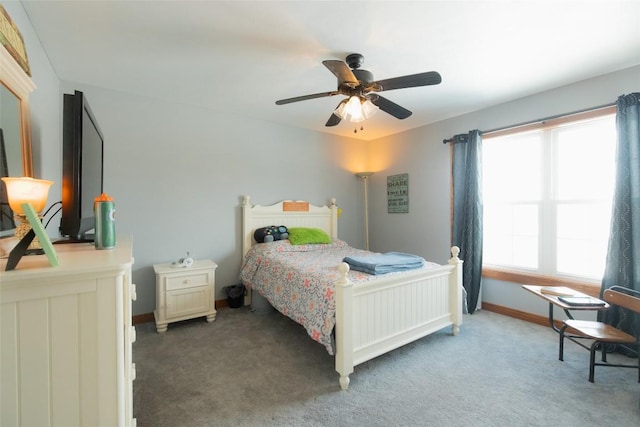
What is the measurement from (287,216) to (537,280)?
2.94 metres

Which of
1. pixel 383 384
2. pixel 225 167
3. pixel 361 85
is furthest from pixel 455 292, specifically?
pixel 225 167

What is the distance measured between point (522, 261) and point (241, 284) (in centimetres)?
326

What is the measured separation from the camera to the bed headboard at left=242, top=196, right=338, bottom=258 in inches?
138

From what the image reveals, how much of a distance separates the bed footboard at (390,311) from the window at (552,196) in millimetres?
1064

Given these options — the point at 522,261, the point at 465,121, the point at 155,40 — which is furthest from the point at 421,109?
the point at 155,40

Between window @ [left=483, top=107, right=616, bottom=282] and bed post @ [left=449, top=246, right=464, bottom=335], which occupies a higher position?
window @ [left=483, top=107, right=616, bottom=282]

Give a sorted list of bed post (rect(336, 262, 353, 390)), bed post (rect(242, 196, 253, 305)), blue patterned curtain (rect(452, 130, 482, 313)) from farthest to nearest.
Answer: bed post (rect(242, 196, 253, 305)) < blue patterned curtain (rect(452, 130, 482, 313)) < bed post (rect(336, 262, 353, 390))

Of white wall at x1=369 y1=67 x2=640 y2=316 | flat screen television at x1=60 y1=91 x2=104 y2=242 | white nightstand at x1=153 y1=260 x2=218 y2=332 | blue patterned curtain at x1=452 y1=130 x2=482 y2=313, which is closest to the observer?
flat screen television at x1=60 y1=91 x2=104 y2=242

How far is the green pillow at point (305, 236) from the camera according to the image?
3.42 metres

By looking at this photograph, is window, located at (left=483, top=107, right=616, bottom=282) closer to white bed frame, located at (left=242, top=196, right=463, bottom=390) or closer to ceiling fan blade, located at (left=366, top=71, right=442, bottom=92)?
white bed frame, located at (left=242, top=196, right=463, bottom=390)

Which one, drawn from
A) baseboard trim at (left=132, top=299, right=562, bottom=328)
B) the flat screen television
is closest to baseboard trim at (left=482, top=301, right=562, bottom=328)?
baseboard trim at (left=132, top=299, right=562, bottom=328)

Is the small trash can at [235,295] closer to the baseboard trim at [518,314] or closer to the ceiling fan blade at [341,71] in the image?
the ceiling fan blade at [341,71]

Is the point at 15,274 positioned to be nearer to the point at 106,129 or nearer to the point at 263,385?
the point at 263,385

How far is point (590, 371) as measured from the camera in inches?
75.8
